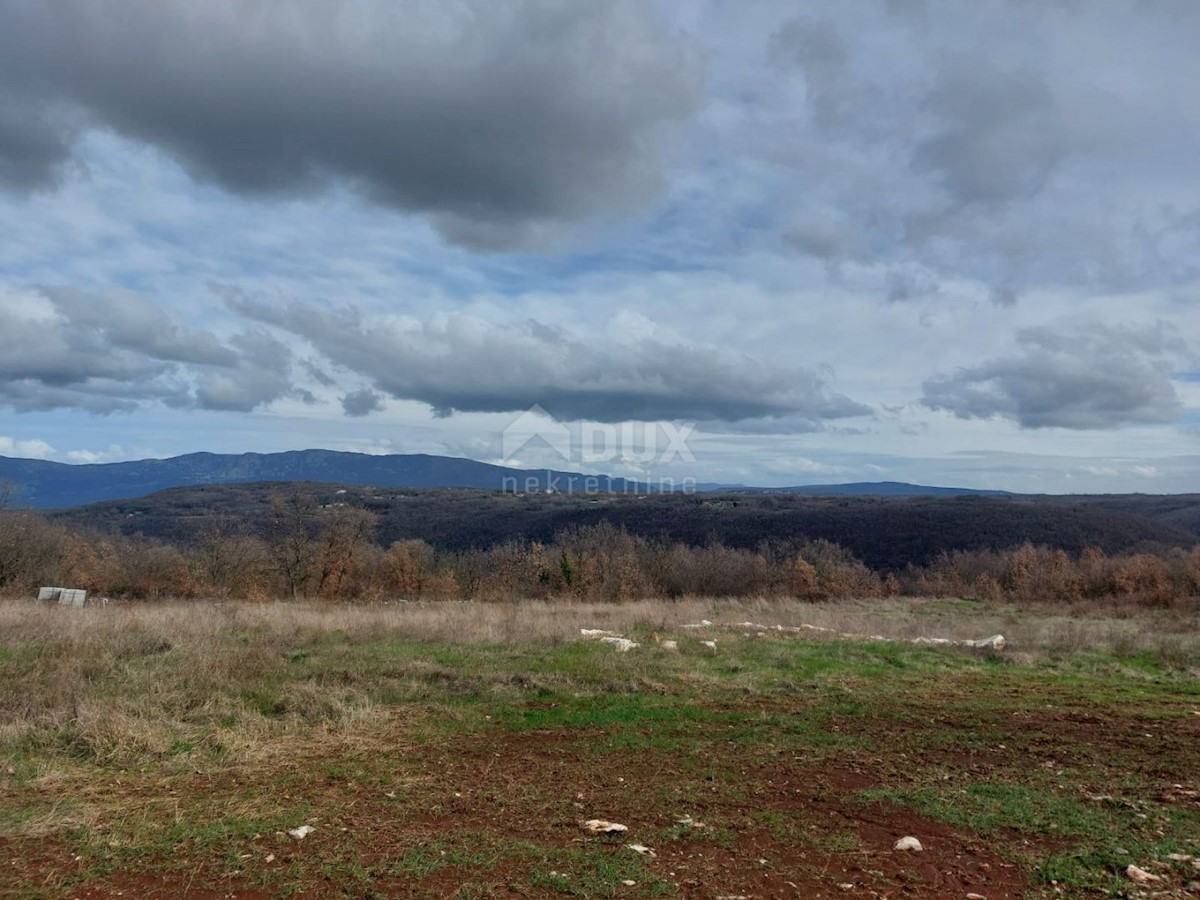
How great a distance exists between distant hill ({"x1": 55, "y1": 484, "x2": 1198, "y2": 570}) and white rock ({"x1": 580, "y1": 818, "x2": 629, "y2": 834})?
72102mm

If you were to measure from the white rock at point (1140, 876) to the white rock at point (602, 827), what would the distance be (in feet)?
12.2

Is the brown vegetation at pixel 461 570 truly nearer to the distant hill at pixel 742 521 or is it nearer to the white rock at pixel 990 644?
the distant hill at pixel 742 521

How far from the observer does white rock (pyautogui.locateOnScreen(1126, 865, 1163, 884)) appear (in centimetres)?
529

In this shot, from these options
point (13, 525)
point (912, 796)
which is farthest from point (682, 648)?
point (13, 525)

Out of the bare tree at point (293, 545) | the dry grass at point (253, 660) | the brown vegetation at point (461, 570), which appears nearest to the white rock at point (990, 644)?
the dry grass at point (253, 660)

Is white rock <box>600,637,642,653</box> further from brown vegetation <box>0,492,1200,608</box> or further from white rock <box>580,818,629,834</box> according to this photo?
brown vegetation <box>0,492,1200,608</box>

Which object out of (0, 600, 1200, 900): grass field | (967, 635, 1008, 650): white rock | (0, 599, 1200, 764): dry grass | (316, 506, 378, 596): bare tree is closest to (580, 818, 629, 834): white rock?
(0, 600, 1200, 900): grass field

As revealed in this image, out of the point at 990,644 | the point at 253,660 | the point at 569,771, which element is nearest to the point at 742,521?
the point at 990,644

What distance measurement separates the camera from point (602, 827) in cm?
625

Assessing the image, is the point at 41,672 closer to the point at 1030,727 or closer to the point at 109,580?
the point at 1030,727

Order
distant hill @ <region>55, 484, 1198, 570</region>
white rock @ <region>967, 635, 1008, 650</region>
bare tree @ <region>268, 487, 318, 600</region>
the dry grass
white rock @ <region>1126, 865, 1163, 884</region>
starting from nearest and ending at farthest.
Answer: white rock @ <region>1126, 865, 1163, 884</region>
the dry grass
white rock @ <region>967, 635, 1008, 650</region>
bare tree @ <region>268, 487, 318, 600</region>
distant hill @ <region>55, 484, 1198, 570</region>

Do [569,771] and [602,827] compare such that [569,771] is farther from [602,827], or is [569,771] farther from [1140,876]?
[1140,876]

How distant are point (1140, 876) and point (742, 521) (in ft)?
324

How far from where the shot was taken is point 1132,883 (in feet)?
17.2
